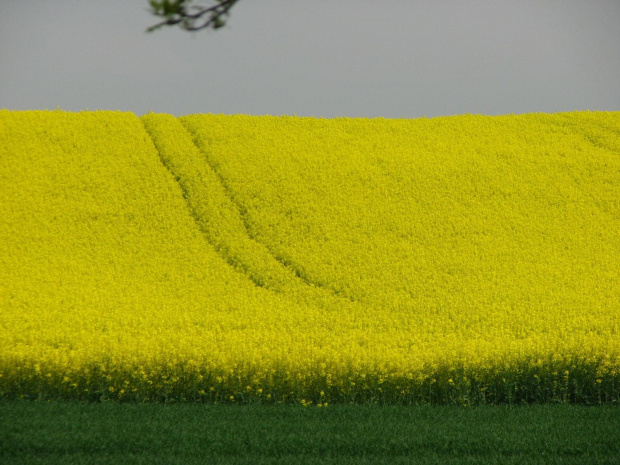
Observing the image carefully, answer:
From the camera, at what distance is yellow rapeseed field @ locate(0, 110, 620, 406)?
10.6 m

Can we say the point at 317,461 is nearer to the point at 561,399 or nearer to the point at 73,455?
the point at 73,455

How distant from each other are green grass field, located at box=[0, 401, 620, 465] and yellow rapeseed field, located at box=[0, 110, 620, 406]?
4.64 ft

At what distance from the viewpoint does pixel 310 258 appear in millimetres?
17391

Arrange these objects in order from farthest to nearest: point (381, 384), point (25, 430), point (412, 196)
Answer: point (412, 196), point (381, 384), point (25, 430)

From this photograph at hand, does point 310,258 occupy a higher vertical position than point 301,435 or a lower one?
higher

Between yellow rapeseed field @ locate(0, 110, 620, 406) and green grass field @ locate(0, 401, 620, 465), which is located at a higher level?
yellow rapeseed field @ locate(0, 110, 620, 406)

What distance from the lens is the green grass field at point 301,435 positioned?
708cm

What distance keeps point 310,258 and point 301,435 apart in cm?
985

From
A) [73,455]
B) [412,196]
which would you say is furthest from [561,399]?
[412,196]

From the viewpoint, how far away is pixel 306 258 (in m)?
17.4

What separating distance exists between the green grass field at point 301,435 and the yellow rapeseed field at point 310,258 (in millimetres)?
1413

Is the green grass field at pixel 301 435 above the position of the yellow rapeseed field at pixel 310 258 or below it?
below

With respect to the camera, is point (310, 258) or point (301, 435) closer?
point (301, 435)

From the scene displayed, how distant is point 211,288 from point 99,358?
527 cm
